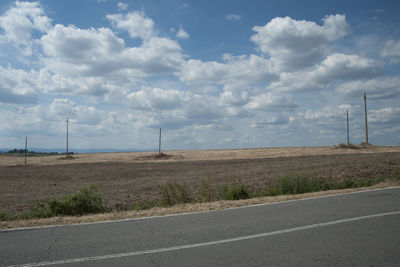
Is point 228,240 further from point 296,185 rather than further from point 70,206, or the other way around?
point 296,185

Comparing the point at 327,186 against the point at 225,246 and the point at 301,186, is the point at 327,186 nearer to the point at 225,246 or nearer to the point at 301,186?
the point at 301,186

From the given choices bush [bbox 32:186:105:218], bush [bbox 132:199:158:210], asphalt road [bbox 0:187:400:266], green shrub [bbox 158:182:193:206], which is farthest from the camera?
green shrub [bbox 158:182:193:206]

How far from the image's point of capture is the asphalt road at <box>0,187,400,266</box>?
495 cm

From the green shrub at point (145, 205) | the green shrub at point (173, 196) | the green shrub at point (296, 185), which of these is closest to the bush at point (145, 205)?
the green shrub at point (145, 205)

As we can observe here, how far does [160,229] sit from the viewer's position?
6930mm

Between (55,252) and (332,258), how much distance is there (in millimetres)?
4722

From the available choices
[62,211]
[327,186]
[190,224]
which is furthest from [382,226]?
[62,211]

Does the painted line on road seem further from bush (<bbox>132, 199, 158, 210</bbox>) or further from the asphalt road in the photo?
bush (<bbox>132, 199, 158, 210</bbox>)

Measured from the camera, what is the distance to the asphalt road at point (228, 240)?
495 centimetres

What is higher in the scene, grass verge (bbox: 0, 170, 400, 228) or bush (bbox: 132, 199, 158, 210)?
grass verge (bbox: 0, 170, 400, 228)

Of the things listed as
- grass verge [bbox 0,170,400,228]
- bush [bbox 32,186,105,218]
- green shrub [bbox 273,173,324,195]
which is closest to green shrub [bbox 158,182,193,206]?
grass verge [bbox 0,170,400,228]

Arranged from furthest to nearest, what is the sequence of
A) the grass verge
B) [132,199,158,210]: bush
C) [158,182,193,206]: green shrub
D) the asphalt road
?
[158,182,193,206]: green shrub
[132,199,158,210]: bush
the grass verge
the asphalt road

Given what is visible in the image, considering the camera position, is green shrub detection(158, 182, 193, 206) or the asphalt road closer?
the asphalt road

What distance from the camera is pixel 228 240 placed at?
19.5 feet
